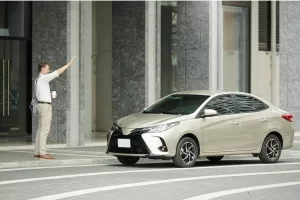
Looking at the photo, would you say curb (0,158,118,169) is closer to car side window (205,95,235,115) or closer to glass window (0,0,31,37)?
car side window (205,95,235,115)

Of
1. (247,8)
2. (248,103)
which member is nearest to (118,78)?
(247,8)

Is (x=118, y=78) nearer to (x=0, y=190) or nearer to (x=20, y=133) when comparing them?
(x=20, y=133)

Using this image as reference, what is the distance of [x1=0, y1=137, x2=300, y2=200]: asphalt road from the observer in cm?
1154

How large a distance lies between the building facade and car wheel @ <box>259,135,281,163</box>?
5.49 meters

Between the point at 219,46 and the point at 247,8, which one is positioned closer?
the point at 219,46

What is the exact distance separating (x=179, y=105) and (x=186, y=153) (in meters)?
1.22

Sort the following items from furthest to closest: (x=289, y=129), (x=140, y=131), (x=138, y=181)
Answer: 1. (x=289, y=129)
2. (x=140, y=131)
3. (x=138, y=181)

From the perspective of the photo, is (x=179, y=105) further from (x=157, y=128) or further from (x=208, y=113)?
(x=157, y=128)

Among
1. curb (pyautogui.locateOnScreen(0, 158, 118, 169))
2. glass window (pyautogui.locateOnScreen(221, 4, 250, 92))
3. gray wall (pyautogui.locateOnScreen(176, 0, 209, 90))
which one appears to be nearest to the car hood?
curb (pyautogui.locateOnScreen(0, 158, 118, 169))

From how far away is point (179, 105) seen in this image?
56.0 feet

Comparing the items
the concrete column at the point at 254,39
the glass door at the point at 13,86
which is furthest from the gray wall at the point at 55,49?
the concrete column at the point at 254,39

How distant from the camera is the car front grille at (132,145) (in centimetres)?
1584

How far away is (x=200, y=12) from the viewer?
80.0ft

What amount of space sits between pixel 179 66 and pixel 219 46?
131 centimetres
